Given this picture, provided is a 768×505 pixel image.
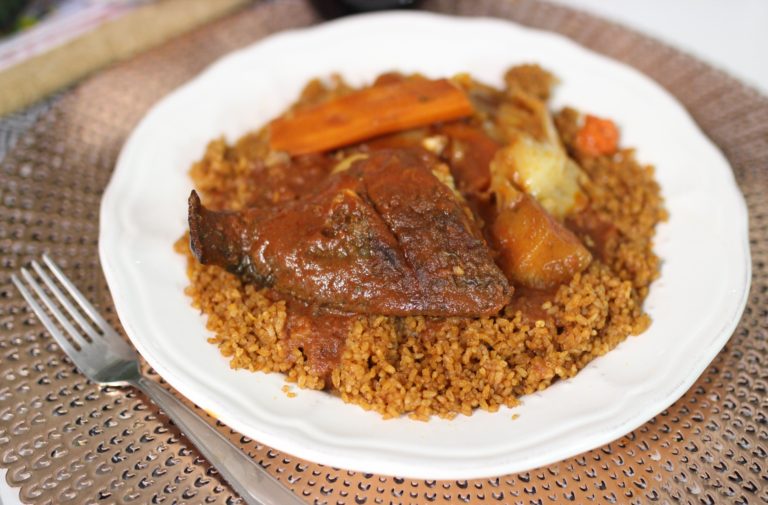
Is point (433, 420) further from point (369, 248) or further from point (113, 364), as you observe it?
point (113, 364)

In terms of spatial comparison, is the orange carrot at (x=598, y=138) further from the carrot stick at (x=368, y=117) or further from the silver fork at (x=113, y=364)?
the silver fork at (x=113, y=364)

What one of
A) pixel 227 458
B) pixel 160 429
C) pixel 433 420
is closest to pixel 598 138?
pixel 433 420

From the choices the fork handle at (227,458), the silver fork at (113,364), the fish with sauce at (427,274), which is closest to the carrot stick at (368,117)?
the fish with sauce at (427,274)

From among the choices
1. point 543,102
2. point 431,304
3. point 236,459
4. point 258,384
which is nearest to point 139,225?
point 258,384

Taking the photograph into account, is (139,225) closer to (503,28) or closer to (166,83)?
(166,83)

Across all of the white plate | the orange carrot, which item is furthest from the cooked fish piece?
the orange carrot
